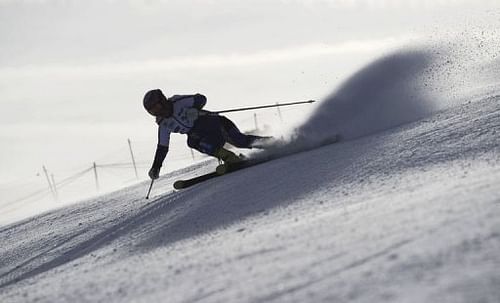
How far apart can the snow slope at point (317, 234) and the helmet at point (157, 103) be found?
1.05 meters

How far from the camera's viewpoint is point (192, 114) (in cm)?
852

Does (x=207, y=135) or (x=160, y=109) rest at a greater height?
(x=160, y=109)

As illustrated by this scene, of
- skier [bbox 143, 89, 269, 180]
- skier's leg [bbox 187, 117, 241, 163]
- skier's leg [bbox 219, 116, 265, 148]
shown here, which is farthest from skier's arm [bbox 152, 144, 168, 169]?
skier's leg [bbox 219, 116, 265, 148]

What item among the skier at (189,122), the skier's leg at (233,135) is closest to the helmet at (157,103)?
the skier at (189,122)

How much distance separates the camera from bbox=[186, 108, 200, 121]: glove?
851cm

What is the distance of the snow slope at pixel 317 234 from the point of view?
2.74 meters

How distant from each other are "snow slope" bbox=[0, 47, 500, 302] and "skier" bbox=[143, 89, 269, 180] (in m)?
0.75

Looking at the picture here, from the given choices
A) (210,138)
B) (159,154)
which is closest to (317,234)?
(210,138)

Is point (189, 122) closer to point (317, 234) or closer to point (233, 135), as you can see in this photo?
point (233, 135)

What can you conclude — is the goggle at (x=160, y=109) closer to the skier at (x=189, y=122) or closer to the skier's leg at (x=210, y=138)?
the skier at (x=189, y=122)

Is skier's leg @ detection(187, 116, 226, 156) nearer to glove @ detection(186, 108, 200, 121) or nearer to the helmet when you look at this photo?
glove @ detection(186, 108, 200, 121)

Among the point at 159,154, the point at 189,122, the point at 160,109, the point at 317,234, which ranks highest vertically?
the point at 160,109

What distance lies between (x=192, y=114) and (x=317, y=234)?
5063mm

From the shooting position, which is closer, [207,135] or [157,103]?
[157,103]
